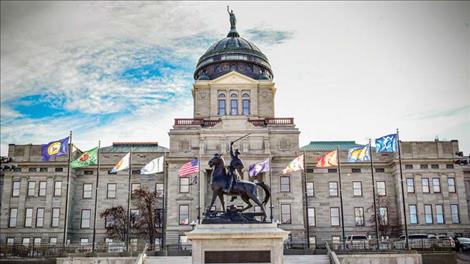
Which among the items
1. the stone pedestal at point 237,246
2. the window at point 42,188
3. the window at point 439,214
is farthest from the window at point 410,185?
the stone pedestal at point 237,246

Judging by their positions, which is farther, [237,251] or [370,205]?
[370,205]

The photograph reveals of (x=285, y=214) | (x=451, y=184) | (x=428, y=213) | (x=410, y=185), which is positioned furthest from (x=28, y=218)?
(x=451, y=184)

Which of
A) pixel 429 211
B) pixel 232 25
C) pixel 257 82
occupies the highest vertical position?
pixel 232 25

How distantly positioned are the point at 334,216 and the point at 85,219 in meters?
30.9

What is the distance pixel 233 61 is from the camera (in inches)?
2795

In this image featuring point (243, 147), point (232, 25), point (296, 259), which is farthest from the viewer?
point (232, 25)

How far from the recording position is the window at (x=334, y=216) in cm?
6269

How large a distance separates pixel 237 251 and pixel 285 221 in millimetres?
39228

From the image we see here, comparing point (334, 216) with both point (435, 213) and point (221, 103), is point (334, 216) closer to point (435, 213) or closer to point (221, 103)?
point (435, 213)

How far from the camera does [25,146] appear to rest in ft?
210

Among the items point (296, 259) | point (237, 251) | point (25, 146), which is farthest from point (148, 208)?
point (237, 251)

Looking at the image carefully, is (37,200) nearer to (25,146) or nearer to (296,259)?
(25,146)

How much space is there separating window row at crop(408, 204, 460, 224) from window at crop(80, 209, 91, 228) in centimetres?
3932

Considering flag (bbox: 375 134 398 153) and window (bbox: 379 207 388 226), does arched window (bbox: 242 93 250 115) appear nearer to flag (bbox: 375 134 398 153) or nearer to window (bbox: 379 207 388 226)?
window (bbox: 379 207 388 226)
